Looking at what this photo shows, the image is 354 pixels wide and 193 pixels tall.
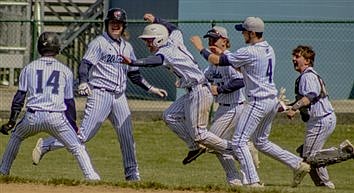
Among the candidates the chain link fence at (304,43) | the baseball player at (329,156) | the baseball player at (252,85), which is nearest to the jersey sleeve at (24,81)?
the baseball player at (252,85)

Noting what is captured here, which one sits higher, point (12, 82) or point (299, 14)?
point (299, 14)

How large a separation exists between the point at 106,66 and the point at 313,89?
240 centimetres

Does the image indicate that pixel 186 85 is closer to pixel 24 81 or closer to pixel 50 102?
pixel 50 102

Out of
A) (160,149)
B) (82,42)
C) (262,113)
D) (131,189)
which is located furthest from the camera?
(82,42)

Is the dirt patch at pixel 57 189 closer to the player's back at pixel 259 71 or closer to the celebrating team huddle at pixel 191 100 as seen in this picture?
the celebrating team huddle at pixel 191 100

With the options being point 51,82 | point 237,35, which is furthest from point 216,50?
point 237,35

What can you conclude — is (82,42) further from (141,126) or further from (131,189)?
(131,189)

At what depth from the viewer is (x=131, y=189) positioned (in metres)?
12.1

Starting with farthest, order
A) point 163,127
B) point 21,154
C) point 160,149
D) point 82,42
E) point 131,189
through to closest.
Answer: point 82,42 < point 163,127 < point 160,149 < point 21,154 < point 131,189

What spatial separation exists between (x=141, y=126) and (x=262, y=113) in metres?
9.73

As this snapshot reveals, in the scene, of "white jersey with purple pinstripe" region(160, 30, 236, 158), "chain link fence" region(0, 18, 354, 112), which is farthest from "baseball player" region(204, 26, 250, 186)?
"chain link fence" region(0, 18, 354, 112)

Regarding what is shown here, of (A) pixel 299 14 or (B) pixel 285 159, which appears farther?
(A) pixel 299 14

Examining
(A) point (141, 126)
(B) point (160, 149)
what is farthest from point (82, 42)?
(B) point (160, 149)

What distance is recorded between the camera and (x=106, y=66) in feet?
44.5
